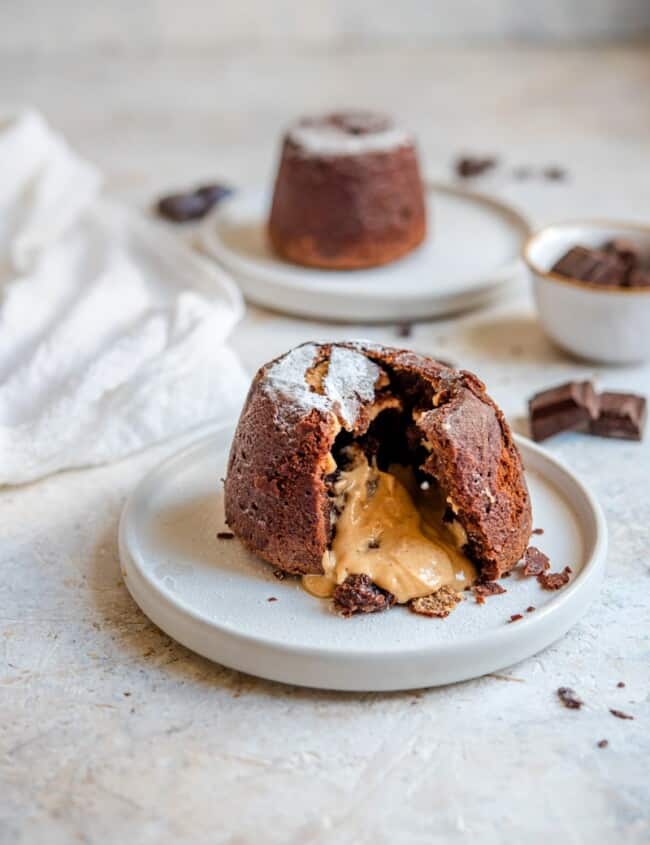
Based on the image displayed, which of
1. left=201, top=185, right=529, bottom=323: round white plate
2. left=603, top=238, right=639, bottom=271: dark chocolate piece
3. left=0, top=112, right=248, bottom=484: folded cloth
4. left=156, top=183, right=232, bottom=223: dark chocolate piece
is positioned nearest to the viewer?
left=0, top=112, right=248, bottom=484: folded cloth

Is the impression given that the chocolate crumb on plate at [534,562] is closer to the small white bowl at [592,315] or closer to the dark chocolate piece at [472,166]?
the small white bowl at [592,315]

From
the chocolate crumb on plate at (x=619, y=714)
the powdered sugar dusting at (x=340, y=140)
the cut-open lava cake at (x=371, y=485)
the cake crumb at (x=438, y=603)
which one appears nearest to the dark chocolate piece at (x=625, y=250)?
the powdered sugar dusting at (x=340, y=140)

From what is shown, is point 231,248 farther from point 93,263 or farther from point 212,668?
point 212,668

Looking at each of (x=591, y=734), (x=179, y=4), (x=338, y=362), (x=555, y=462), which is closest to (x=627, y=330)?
(x=555, y=462)

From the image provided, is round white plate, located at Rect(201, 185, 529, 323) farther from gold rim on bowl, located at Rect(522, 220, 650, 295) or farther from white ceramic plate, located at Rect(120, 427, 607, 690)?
white ceramic plate, located at Rect(120, 427, 607, 690)

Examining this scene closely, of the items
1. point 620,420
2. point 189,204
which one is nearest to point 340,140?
point 189,204

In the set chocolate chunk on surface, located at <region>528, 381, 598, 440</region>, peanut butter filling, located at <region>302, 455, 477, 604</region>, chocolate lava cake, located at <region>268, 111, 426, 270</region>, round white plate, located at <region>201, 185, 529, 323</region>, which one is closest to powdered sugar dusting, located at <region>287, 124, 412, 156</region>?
chocolate lava cake, located at <region>268, 111, 426, 270</region>
